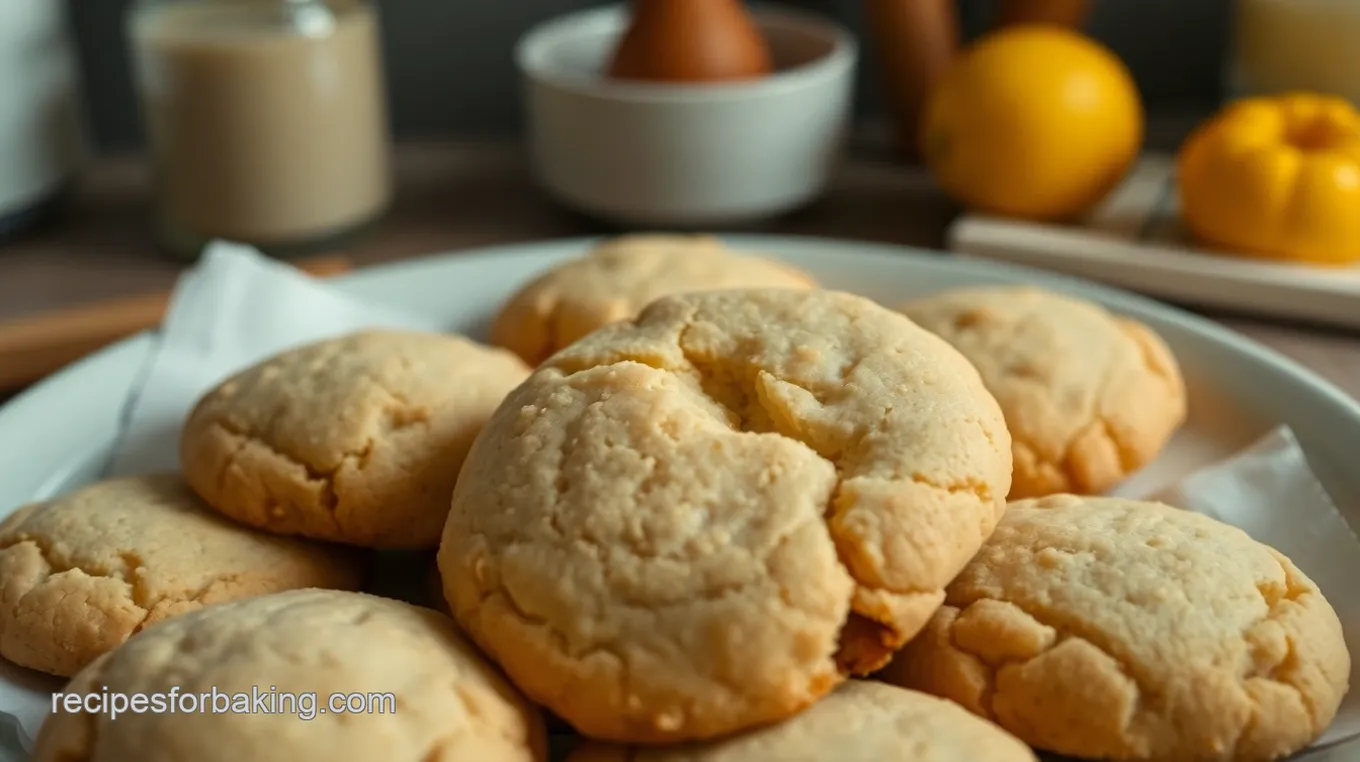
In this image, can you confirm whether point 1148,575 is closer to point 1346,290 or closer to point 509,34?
point 1346,290

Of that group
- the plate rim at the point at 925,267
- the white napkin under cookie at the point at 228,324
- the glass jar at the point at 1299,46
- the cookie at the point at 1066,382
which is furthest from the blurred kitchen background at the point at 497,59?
the cookie at the point at 1066,382

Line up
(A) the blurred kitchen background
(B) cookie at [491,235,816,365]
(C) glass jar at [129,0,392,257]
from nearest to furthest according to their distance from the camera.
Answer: (B) cookie at [491,235,816,365]
(C) glass jar at [129,0,392,257]
(A) the blurred kitchen background

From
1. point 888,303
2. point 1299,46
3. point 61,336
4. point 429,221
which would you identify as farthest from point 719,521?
point 1299,46

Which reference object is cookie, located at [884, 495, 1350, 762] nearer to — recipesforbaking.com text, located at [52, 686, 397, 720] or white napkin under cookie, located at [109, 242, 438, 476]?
recipesforbaking.com text, located at [52, 686, 397, 720]

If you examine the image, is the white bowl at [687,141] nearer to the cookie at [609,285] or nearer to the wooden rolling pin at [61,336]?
the cookie at [609,285]

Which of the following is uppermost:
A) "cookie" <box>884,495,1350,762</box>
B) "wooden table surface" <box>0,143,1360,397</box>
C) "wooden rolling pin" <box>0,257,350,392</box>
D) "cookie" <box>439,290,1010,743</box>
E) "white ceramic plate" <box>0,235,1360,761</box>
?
"cookie" <box>439,290,1010,743</box>

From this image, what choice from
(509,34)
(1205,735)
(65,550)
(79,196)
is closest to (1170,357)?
(1205,735)

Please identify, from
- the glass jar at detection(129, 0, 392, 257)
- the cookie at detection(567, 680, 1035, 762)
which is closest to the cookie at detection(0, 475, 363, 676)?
the cookie at detection(567, 680, 1035, 762)
